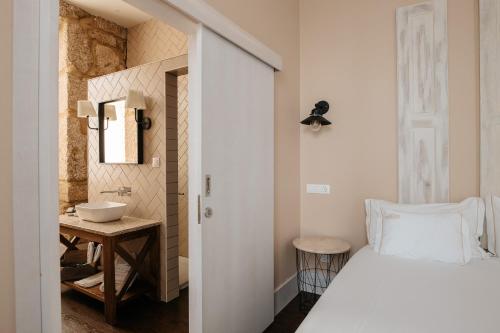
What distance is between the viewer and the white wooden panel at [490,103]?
2.04m

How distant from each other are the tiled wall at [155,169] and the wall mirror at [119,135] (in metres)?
0.07

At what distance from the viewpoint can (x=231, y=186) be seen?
1845 millimetres

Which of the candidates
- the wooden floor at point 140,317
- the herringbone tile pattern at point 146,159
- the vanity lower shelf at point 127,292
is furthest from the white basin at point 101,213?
the wooden floor at point 140,317

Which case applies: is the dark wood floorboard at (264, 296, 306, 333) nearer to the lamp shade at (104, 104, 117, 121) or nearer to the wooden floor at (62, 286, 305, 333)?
the wooden floor at (62, 286, 305, 333)

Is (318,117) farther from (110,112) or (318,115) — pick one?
(110,112)

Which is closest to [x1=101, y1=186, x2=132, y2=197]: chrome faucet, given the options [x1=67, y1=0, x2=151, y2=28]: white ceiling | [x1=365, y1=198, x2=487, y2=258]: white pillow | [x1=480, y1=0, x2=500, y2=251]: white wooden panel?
[x1=67, y1=0, x2=151, y2=28]: white ceiling

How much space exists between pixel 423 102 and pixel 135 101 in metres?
2.56

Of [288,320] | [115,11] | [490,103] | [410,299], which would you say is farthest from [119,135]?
[490,103]

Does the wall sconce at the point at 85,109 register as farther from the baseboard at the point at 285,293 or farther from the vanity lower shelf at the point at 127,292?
the baseboard at the point at 285,293

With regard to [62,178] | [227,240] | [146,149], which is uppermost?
[146,149]

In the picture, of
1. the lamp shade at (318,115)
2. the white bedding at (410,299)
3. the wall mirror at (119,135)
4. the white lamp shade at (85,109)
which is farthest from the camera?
the white lamp shade at (85,109)

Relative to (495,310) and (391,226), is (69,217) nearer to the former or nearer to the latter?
(391,226)

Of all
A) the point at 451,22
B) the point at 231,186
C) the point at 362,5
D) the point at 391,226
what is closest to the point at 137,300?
the point at 231,186

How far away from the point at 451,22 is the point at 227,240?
8.11 ft
